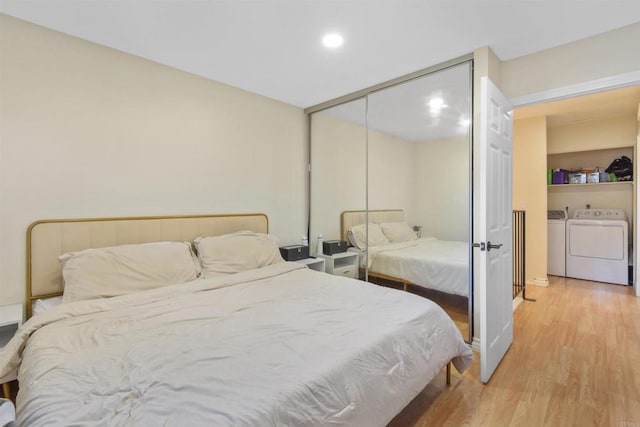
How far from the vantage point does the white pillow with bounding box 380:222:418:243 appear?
10.5 ft

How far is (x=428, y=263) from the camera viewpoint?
290cm

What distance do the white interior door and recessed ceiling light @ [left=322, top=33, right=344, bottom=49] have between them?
3.48 feet

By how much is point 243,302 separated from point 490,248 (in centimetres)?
167

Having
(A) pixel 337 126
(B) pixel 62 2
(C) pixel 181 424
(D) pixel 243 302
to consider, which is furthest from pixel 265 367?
(A) pixel 337 126

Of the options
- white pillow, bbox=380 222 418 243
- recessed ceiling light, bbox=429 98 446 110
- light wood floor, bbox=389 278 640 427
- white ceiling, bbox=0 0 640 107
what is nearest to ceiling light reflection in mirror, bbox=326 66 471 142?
recessed ceiling light, bbox=429 98 446 110

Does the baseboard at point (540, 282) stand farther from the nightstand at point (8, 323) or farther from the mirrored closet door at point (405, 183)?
the nightstand at point (8, 323)

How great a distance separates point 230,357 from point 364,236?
Result: 2474 millimetres

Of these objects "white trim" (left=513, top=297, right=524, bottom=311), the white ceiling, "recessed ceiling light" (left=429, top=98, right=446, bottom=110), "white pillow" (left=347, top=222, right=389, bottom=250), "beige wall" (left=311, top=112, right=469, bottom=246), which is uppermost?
the white ceiling

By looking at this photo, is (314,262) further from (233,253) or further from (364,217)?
(233,253)

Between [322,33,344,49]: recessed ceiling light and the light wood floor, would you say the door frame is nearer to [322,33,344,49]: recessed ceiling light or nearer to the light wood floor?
[322,33,344,49]: recessed ceiling light

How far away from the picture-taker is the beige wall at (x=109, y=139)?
2.00 m

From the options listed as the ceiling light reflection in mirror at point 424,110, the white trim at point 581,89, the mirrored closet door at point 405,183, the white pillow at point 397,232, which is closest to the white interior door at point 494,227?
the white trim at point 581,89

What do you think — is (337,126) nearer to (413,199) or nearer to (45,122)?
(413,199)

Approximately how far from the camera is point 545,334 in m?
2.79
